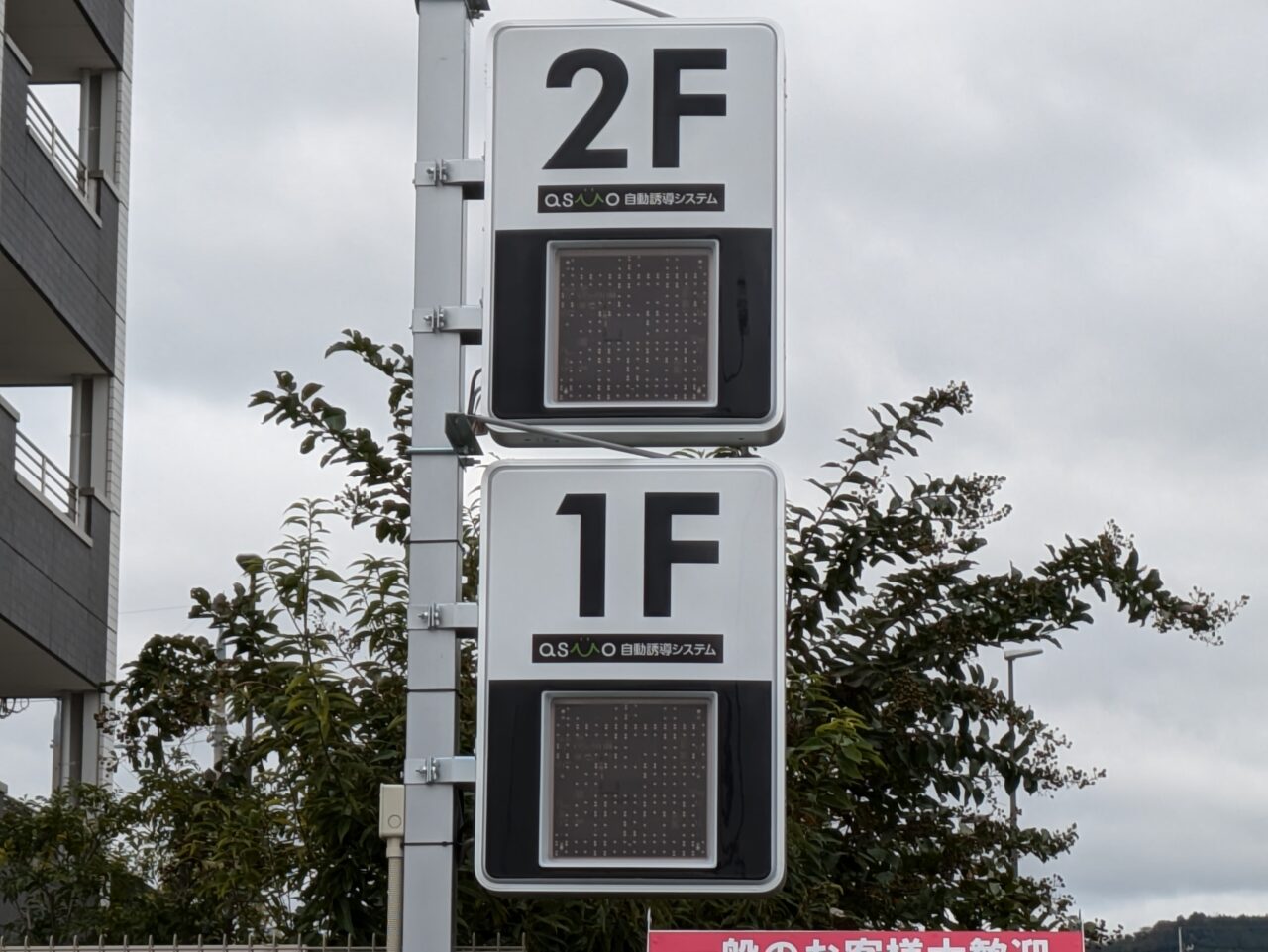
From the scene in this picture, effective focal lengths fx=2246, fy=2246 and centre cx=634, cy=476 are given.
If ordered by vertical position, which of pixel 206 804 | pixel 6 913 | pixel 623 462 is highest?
pixel 623 462

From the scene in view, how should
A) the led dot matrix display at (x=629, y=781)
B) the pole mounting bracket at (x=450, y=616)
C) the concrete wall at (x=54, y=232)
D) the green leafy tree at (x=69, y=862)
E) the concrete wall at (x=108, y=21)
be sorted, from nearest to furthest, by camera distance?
the led dot matrix display at (x=629, y=781)
the pole mounting bracket at (x=450, y=616)
the green leafy tree at (x=69, y=862)
the concrete wall at (x=54, y=232)
the concrete wall at (x=108, y=21)

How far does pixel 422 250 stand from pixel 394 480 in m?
4.22

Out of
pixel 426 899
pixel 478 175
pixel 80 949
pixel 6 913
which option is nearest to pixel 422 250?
pixel 478 175

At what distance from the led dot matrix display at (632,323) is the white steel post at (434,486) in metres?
0.38

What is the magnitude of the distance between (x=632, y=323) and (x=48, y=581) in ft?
53.3

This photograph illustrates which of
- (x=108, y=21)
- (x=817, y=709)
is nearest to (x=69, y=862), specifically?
(x=817, y=709)

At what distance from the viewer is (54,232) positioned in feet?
71.9

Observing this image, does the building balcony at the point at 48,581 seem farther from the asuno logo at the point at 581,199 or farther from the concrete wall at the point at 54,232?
the asuno logo at the point at 581,199

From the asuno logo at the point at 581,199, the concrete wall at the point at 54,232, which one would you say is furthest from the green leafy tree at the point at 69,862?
the asuno logo at the point at 581,199

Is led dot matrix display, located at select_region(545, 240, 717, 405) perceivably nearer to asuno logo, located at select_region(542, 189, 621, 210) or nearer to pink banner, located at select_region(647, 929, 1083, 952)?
asuno logo, located at select_region(542, 189, 621, 210)

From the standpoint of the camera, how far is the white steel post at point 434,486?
673cm

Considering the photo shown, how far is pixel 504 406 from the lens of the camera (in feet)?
22.7

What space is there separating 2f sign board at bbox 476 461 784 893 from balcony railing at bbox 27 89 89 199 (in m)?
15.4

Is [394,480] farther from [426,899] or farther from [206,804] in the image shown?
[426,899]
